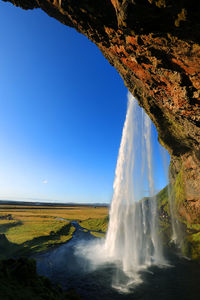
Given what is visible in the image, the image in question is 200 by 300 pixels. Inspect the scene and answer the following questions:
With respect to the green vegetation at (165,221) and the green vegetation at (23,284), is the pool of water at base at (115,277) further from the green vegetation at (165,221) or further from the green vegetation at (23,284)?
the green vegetation at (165,221)

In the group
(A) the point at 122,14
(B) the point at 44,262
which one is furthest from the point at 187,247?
(A) the point at 122,14

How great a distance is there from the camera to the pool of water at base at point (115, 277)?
1316 centimetres

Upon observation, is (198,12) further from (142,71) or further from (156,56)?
(142,71)

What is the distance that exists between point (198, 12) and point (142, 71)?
6349mm

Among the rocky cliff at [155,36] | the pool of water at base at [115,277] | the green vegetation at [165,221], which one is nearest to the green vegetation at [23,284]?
the pool of water at base at [115,277]

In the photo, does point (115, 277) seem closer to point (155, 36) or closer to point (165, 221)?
point (155, 36)

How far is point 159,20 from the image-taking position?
8.30 metres

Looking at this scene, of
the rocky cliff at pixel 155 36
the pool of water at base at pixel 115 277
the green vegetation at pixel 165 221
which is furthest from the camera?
the green vegetation at pixel 165 221

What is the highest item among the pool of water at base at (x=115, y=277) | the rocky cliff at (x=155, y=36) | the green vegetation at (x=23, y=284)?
the rocky cliff at (x=155, y=36)

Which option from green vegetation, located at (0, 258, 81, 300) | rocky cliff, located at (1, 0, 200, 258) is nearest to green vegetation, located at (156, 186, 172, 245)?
rocky cliff, located at (1, 0, 200, 258)

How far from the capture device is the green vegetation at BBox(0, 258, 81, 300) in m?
Answer: 8.31

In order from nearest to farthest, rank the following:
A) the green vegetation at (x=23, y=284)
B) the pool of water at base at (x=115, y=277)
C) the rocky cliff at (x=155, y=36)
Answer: the rocky cliff at (x=155, y=36)
the green vegetation at (x=23, y=284)
the pool of water at base at (x=115, y=277)

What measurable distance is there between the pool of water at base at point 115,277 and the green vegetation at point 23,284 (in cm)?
340

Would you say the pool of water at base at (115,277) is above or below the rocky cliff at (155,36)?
below
